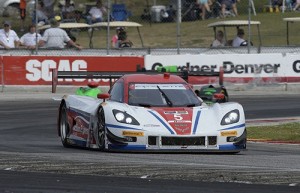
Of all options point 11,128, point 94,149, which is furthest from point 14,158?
point 11,128

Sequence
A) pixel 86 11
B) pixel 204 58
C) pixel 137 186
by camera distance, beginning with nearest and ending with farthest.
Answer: pixel 137 186 → pixel 204 58 → pixel 86 11

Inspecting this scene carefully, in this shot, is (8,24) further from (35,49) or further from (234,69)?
(234,69)

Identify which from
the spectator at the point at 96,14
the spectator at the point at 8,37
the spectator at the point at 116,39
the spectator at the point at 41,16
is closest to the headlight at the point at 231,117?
the spectator at the point at 8,37

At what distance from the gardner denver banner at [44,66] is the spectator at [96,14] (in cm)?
241

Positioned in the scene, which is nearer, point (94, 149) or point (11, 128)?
point (94, 149)

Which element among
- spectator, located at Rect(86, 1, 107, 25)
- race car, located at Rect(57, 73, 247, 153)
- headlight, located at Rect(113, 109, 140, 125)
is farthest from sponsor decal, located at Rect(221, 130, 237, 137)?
spectator, located at Rect(86, 1, 107, 25)

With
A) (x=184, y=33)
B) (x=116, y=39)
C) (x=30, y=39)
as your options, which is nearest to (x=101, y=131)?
(x=30, y=39)

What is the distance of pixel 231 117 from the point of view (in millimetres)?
15203

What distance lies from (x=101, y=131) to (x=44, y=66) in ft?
48.8

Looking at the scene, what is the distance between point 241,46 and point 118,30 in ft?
12.4

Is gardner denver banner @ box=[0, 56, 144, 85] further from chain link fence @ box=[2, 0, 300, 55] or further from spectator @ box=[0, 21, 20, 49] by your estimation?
spectator @ box=[0, 21, 20, 49]

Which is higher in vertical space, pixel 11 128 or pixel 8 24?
pixel 8 24

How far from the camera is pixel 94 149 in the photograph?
622 inches

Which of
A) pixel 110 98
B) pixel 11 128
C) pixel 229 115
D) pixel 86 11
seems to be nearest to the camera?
pixel 229 115
